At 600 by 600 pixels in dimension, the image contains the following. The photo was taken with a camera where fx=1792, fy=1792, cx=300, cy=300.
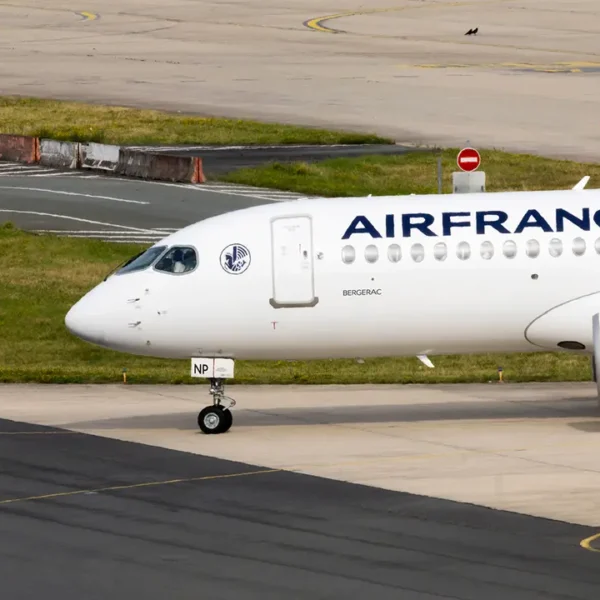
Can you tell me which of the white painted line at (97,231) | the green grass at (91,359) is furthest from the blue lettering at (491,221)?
the white painted line at (97,231)

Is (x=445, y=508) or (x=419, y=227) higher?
(x=419, y=227)

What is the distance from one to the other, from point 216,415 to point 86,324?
3.12 meters

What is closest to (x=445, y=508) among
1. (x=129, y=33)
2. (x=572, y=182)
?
(x=572, y=182)

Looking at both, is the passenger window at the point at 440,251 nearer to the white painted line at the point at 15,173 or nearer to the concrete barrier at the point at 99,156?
the concrete barrier at the point at 99,156

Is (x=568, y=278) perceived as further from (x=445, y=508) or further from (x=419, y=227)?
(x=445, y=508)

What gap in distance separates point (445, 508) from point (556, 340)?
285 inches

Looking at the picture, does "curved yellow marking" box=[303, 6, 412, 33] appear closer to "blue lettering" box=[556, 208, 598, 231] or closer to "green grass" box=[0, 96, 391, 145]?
"green grass" box=[0, 96, 391, 145]

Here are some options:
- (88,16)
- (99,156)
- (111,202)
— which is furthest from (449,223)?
(88,16)

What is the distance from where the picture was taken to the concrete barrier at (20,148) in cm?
7438

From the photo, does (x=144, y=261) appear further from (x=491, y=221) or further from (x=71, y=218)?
(x=71, y=218)

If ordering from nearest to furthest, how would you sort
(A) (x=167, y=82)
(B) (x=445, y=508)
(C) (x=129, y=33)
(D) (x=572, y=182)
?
(B) (x=445, y=508) < (D) (x=572, y=182) < (A) (x=167, y=82) < (C) (x=129, y=33)

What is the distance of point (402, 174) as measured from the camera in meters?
66.9

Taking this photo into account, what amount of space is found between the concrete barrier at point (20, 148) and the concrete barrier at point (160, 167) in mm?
4943

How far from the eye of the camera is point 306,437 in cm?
3475
